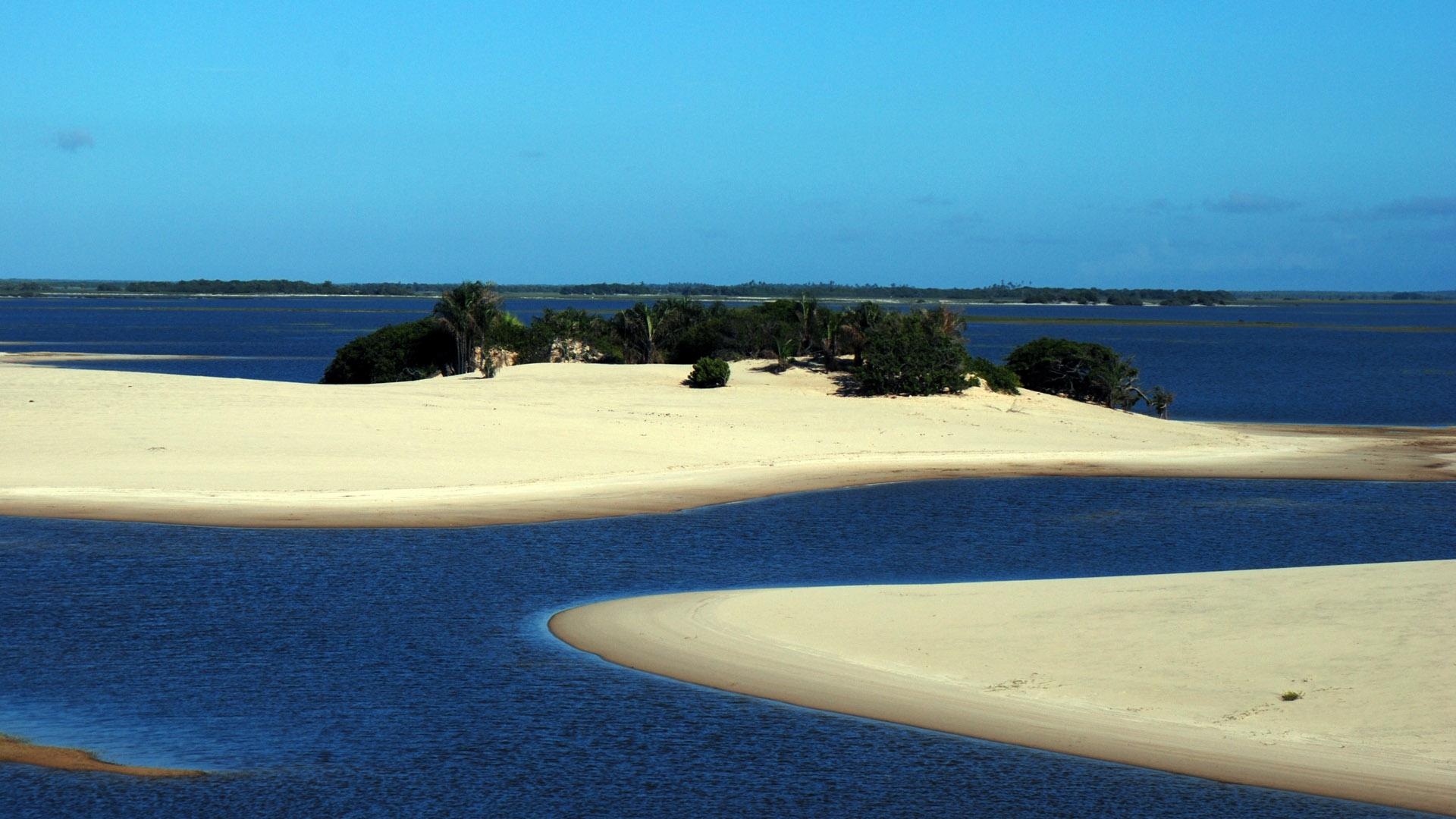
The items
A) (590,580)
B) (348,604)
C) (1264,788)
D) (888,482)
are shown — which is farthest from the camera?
(888,482)

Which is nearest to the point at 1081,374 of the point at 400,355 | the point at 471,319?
the point at 471,319

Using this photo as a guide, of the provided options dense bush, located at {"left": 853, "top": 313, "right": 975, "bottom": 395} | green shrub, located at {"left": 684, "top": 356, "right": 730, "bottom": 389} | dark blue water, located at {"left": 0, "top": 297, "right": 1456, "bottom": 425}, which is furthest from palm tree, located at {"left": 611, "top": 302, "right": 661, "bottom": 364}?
dark blue water, located at {"left": 0, "top": 297, "right": 1456, "bottom": 425}

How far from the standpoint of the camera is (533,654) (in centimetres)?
1645

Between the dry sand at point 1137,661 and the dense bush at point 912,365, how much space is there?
2776 cm

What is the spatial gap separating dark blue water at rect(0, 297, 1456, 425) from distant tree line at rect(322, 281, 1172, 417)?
5626mm

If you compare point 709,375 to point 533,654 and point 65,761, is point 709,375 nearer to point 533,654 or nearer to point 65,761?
point 533,654

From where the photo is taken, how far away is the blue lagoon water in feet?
39.3

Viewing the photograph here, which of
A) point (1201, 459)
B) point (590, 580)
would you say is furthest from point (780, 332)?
point (590, 580)

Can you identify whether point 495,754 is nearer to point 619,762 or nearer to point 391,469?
point 619,762

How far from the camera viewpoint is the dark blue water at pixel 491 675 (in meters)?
11.9

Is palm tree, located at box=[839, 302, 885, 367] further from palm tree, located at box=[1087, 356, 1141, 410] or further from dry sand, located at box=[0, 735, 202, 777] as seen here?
dry sand, located at box=[0, 735, 202, 777]

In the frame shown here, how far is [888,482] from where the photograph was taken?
33.4 m

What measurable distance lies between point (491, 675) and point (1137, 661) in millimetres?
6645

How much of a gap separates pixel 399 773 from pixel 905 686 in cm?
525
